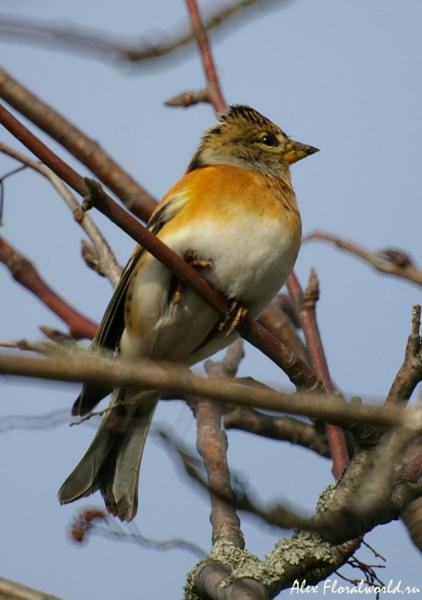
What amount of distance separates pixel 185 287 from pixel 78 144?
3.05 ft

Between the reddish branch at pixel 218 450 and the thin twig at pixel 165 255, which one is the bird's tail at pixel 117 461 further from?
the thin twig at pixel 165 255

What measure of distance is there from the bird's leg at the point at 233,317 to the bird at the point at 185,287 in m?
0.01

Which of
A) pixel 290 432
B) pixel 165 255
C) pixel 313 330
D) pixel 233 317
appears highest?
pixel 313 330

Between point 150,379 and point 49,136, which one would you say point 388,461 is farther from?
point 49,136

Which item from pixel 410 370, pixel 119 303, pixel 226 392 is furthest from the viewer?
pixel 119 303

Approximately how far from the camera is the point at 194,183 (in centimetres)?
418

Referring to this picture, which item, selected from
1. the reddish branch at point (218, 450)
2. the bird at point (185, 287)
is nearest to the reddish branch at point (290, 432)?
the reddish branch at point (218, 450)

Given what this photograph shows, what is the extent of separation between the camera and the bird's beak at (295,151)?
4.76 m

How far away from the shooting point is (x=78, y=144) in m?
4.12

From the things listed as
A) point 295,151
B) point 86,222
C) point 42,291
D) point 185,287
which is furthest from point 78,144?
point 295,151

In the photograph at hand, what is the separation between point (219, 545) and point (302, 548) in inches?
17.8

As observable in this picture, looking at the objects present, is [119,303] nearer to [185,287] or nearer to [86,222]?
[185,287]

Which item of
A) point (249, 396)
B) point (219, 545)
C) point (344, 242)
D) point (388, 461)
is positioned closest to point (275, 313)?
point (344, 242)

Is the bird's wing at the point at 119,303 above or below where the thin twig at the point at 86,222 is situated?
below
